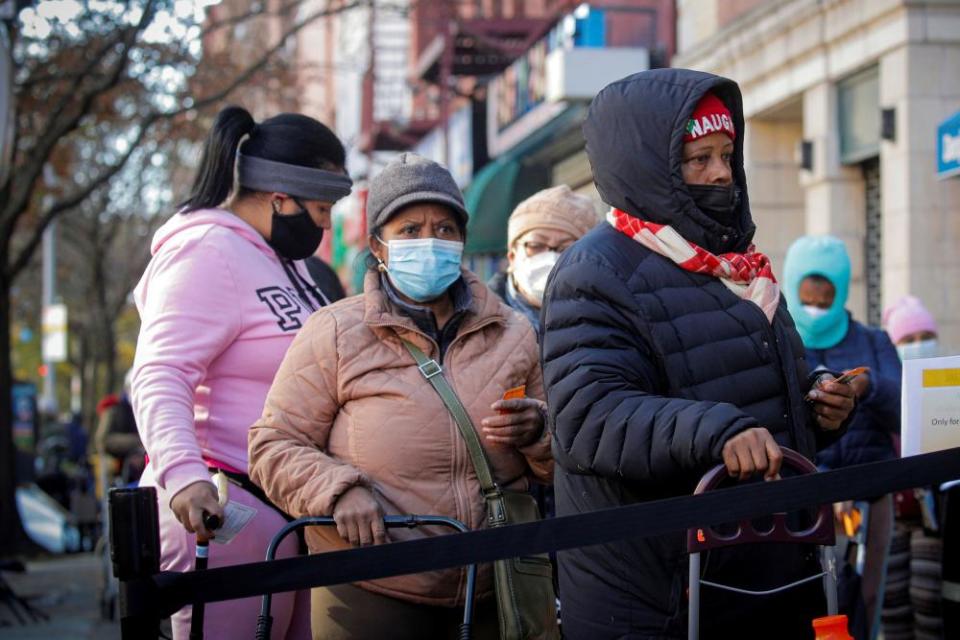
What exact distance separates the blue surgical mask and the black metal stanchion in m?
1.30

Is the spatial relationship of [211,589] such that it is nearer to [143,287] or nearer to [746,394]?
[746,394]

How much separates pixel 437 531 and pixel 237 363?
3.21 ft

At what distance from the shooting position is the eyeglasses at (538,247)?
6332mm

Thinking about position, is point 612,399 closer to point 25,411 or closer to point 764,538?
point 764,538

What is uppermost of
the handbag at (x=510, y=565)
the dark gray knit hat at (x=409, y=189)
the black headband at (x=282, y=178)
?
the black headband at (x=282, y=178)

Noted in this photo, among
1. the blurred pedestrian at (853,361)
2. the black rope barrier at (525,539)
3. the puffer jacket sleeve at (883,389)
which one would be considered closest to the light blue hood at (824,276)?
the blurred pedestrian at (853,361)

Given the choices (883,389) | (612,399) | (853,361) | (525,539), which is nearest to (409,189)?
(612,399)

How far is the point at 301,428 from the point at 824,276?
3.78 m

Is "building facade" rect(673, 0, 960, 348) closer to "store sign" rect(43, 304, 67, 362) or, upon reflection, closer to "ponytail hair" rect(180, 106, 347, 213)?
"ponytail hair" rect(180, 106, 347, 213)

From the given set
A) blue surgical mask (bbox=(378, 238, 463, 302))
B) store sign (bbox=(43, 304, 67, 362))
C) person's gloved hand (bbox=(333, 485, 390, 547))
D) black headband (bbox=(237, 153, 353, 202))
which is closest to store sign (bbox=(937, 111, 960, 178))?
black headband (bbox=(237, 153, 353, 202))

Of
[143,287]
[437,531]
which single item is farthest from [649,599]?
[143,287]

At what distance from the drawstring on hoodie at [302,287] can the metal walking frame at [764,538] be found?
1.90m

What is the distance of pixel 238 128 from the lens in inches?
197

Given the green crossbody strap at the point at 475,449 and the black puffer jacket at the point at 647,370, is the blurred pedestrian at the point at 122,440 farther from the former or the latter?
the black puffer jacket at the point at 647,370
